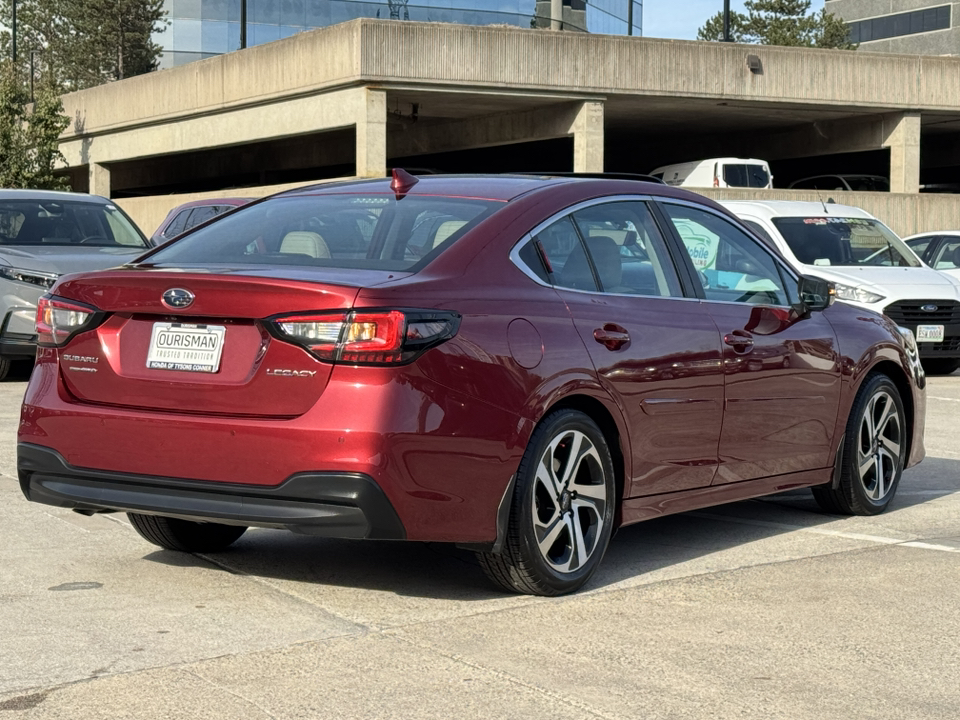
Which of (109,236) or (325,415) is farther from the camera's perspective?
(109,236)

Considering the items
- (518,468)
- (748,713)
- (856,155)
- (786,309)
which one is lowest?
(748,713)

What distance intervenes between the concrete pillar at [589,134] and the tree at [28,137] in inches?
659

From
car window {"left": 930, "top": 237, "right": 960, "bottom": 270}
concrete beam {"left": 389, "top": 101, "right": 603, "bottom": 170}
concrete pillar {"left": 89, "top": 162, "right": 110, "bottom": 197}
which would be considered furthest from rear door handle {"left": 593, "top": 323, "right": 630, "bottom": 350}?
concrete pillar {"left": 89, "top": 162, "right": 110, "bottom": 197}

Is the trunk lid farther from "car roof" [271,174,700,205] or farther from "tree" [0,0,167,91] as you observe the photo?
"tree" [0,0,167,91]

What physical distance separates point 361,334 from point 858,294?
11.7 meters

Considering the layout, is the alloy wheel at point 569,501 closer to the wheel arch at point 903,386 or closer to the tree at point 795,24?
the wheel arch at point 903,386

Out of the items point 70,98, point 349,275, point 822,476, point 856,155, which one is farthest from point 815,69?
point 349,275

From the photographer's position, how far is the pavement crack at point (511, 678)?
4.22 metres

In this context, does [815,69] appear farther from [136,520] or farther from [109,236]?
[136,520]

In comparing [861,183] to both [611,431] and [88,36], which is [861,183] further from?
[88,36]

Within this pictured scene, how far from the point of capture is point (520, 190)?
6020mm

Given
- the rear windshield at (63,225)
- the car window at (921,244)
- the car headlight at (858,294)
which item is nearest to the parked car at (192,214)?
the rear windshield at (63,225)

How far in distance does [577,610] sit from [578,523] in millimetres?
404

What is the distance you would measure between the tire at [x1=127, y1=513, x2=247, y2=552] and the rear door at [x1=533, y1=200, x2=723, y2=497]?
171 cm
